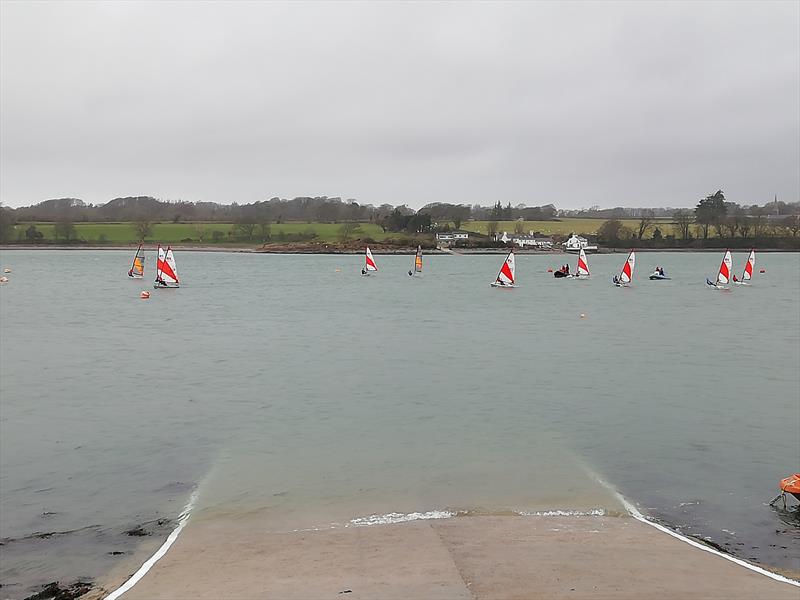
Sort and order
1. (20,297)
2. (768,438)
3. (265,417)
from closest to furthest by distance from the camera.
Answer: (768,438) < (265,417) < (20,297)

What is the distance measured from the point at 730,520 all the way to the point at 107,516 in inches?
361

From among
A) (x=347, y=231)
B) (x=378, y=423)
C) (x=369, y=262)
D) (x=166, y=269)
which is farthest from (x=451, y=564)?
(x=347, y=231)

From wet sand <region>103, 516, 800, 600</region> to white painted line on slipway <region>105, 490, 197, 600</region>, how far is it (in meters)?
0.11

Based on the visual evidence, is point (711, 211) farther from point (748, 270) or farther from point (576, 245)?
point (748, 270)

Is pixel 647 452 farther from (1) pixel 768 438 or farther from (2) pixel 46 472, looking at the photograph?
(2) pixel 46 472

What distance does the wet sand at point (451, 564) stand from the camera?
7.99 metres

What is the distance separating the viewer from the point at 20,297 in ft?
182

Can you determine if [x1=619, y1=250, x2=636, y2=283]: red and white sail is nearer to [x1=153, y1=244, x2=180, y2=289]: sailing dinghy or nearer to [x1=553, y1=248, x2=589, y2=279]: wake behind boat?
[x1=553, y1=248, x2=589, y2=279]: wake behind boat

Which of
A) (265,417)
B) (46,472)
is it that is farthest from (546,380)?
(46,472)

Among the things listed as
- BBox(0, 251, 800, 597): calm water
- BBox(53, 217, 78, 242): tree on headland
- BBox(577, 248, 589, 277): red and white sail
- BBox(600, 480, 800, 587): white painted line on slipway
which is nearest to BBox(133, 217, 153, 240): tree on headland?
BBox(53, 217, 78, 242): tree on headland

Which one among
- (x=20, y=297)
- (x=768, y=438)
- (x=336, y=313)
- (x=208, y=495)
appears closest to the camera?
(x=208, y=495)

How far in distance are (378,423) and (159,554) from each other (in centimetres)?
830

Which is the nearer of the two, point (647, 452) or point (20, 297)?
point (647, 452)

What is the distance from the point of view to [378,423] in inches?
689
